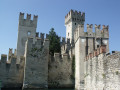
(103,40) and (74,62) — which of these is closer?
(103,40)

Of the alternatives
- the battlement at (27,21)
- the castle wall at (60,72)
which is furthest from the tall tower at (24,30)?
the castle wall at (60,72)

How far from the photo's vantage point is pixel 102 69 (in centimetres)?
1102

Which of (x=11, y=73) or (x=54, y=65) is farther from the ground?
(x=54, y=65)

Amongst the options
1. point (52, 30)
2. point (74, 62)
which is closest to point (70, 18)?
point (52, 30)

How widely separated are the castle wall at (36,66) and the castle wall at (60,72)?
1.93 metres

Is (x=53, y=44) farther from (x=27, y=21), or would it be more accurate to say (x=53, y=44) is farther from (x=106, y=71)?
(x=106, y=71)

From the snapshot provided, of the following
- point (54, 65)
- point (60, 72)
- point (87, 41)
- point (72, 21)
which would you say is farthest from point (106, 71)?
point (72, 21)

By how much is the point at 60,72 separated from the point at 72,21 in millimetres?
19046

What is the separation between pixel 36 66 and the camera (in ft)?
62.1

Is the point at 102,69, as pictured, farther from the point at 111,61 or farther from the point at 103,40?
the point at 103,40

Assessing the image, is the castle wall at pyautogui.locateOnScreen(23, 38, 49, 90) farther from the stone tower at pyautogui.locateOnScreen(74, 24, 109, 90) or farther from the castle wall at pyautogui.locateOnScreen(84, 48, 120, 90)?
the castle wall at pyautogui.locateOnScreen(84, 48, 120, 90)

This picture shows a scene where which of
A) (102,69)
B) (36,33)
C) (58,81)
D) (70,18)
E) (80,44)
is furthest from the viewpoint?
(70,18)

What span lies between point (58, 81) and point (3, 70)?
24.3 ft

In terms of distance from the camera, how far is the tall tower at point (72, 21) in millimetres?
37094
